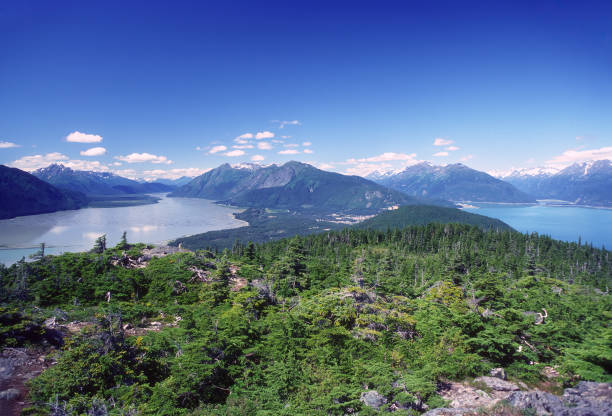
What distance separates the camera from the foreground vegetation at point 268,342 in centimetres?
1360

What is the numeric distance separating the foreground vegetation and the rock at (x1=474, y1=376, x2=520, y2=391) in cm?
71

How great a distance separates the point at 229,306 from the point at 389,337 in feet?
47.1

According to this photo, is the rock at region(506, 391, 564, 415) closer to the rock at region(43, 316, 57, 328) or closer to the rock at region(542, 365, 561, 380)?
the rock at region(542, 365, 561, 380)

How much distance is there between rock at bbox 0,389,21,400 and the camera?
13.1 meters

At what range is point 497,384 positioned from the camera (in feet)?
51.0

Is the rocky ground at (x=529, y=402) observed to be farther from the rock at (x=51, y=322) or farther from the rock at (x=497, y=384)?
the rock at (x=51, y=322)

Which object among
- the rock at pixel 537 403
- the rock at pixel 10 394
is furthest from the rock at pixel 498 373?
the rock at pixel 10 394

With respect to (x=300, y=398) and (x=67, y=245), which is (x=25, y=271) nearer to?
(x=300, y=398)

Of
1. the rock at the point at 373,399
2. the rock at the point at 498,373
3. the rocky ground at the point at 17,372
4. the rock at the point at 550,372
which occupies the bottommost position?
the rock at the point at 550,372

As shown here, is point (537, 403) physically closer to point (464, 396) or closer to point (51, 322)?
point (464, 396)

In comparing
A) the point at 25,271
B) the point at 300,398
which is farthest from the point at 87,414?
the point at 25,271

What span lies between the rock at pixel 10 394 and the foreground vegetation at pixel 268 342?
3.61ft

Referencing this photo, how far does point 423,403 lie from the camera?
1361cm

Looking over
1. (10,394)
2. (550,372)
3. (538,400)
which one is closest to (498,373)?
Result: (550,372)
